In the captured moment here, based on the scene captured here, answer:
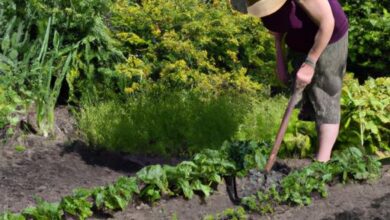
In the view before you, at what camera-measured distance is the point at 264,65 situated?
752cm

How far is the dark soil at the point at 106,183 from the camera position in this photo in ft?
13.9

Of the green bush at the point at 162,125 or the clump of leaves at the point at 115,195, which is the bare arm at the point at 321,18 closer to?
the clump of leaves at the point at 115,195

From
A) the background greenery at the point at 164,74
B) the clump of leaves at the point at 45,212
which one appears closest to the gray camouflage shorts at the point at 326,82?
the background greenery at the point at 164,74

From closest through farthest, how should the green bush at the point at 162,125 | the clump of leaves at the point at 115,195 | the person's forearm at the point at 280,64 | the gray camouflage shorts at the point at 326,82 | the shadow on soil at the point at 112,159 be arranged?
the clump of leaves at the point at 115,195, the gray camouflage shorts at the point at 326,82, the person's forearm at the point at 280,64, the shadow on soil at the point at 112,159, the green bush at the point at 162,125

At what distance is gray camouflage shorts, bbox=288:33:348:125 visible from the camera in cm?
467

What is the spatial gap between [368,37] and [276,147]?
352 cm

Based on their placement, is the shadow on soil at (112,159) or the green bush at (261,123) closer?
the shadow on soil at (112,159)

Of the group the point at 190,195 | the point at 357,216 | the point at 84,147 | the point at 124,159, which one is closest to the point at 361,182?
the point at 357,216

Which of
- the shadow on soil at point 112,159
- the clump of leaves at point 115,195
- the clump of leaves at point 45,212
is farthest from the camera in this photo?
the shadow on soil at point 112,159

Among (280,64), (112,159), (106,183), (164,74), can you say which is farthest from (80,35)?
(280,64)

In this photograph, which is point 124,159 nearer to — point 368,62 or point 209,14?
point 209,14

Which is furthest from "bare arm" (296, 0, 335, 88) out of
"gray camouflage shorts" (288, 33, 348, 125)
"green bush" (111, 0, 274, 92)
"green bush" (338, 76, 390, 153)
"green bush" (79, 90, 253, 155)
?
"green bush" (111, 0, 274, 92)

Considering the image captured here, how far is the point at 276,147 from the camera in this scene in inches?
175

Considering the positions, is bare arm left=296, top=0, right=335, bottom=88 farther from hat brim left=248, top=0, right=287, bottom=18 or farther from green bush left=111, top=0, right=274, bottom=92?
green bush left=111, top=0, right=274, bottom=92
